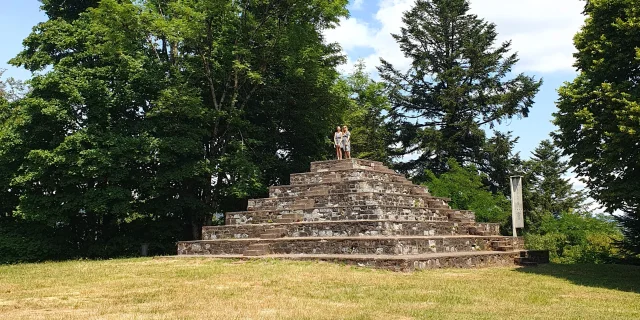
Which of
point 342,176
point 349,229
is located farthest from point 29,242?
point 349,229

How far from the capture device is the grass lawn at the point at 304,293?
27.3ft

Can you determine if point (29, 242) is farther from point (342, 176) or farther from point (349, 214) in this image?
point (349, 214)

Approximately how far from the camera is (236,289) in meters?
10.7

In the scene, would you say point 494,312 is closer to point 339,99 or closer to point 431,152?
point 339,99

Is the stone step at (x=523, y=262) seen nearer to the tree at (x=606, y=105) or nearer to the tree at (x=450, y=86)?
the tree at (x=606, y=105)

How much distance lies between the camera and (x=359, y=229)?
17125mm

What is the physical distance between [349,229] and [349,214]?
2.91ft

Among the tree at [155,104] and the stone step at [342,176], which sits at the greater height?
the tree at [155,104]

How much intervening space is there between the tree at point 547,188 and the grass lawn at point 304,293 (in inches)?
803

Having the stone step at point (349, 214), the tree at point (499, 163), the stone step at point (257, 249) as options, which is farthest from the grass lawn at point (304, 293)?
the tree at point (499, 163)

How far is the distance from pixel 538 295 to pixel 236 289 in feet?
20.6

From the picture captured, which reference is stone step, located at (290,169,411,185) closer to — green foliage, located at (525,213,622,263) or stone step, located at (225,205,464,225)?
stone step, located at (225,205,464,225)

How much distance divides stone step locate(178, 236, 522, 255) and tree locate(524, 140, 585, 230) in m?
16.3

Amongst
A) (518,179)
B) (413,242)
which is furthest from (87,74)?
(518,179)
